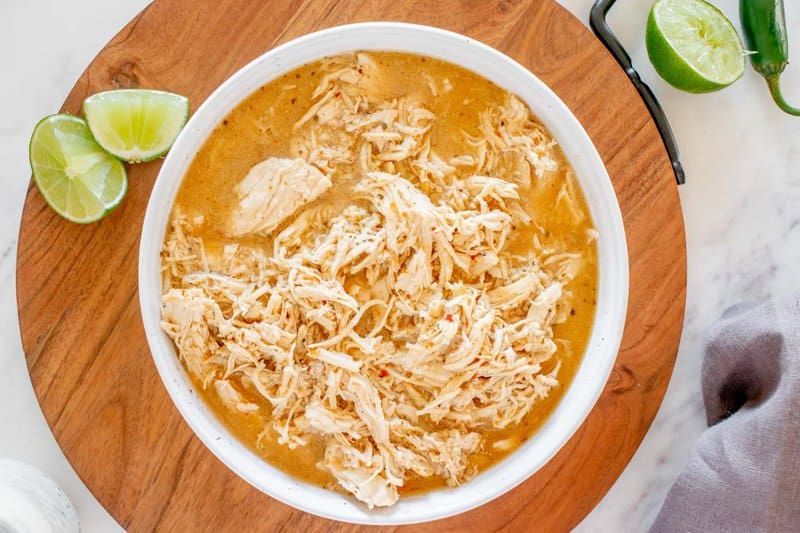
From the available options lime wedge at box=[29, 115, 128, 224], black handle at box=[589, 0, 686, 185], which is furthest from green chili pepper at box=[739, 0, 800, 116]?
lime wedge at box=[29, 115, 128, 224]

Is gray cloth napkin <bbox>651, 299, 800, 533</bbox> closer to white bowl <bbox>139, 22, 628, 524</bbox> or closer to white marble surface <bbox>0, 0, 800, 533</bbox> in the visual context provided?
white marble surface <bbox>0, 0, 800, 533</bbox>

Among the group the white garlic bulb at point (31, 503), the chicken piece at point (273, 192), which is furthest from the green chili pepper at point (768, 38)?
the white garlic bulb at point (31, 503)

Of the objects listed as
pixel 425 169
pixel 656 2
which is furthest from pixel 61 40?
pixel 656 2

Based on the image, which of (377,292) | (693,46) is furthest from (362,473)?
(693,46)

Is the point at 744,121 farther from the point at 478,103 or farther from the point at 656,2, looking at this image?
the point at 478,103

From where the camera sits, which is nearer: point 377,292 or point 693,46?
point 377,292

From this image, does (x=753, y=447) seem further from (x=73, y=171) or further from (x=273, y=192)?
(x=73, y=171)
